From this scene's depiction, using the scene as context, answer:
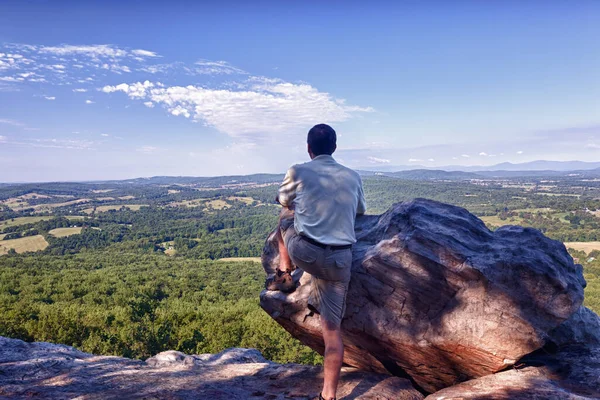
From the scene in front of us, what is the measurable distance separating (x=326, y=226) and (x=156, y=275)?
77574 millimetres

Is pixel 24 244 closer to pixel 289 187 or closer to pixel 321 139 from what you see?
pixel 289 187

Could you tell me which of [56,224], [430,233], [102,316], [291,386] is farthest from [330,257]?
[56,224]

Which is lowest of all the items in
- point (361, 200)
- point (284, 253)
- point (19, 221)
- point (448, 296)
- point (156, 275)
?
point (156, 275)

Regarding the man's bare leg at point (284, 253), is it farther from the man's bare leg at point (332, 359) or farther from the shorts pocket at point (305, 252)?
the man's bare leg at point (332, 359)

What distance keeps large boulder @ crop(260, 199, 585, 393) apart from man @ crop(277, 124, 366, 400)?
1.31m

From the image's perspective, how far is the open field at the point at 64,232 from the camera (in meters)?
136

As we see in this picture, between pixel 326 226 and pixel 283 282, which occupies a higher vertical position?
pixel 326 226

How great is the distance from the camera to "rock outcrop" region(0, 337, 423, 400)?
A: 625 centimetres

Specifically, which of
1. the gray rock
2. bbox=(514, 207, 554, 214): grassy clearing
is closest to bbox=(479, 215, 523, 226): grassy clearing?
bbox=(514, 207, 554, 214): grassy clearing

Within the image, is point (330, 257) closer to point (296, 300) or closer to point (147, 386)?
point (296, 300)

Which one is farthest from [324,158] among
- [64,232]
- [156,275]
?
[64,232]

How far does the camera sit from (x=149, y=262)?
9494 centimetres

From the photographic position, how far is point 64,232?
140875 mm

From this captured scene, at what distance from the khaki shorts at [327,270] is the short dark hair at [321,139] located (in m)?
1.42
